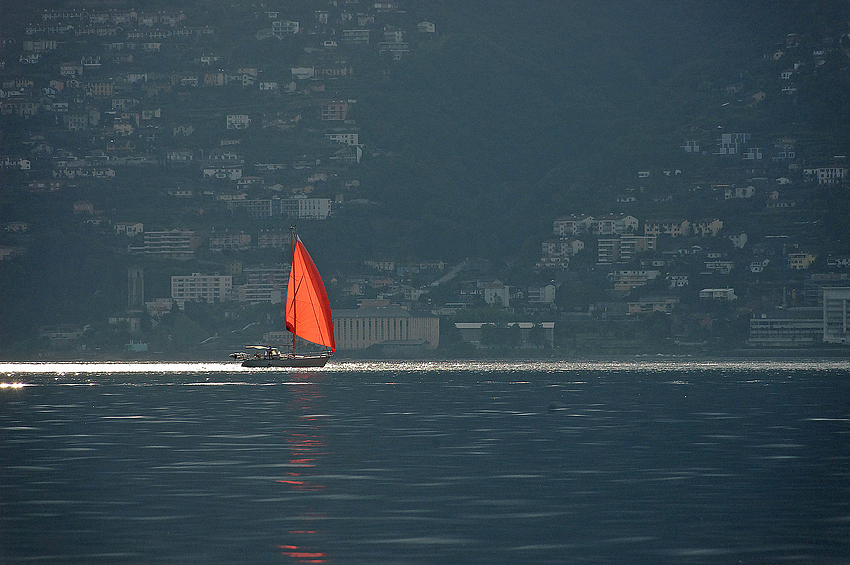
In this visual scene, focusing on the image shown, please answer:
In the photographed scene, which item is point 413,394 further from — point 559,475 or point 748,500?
point 748,500

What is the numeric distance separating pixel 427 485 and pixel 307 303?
95686 mm

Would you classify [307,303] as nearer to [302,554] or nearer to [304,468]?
[304,468]

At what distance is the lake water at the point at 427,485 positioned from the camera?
25.6 metres

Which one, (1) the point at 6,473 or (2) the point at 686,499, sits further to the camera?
(1) the point at 6,473

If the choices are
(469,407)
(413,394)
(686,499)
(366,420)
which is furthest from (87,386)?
(686,499)

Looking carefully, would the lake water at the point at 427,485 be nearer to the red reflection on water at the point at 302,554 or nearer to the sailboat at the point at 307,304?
the red reflection on water at the point at 302,554

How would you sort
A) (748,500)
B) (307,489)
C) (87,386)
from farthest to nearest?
(87,386), (307,489), (748,500)

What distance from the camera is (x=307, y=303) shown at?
424 feet

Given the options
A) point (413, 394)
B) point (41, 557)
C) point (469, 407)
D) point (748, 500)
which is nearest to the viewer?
point (41, 557)

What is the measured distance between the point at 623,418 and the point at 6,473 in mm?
28105

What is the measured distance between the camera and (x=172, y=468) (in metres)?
38.2

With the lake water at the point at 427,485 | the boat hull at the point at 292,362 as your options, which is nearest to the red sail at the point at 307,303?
the boat hull at the point at 292,362

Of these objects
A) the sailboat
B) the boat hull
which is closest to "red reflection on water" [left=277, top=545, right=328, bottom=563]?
the sailboat

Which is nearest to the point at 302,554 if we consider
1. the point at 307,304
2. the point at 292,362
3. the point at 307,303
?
the point at 307,303
